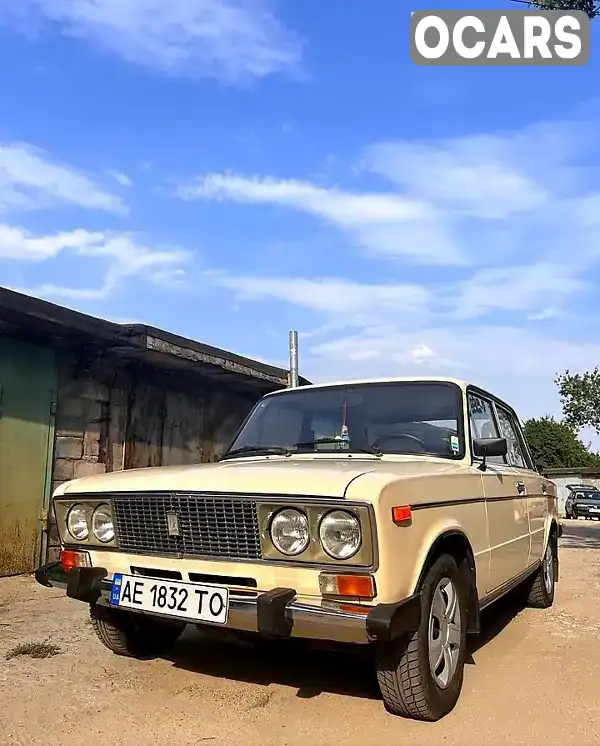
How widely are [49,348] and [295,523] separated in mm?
5348

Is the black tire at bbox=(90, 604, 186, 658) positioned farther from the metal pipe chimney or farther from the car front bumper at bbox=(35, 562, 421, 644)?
the metal pipe chimney

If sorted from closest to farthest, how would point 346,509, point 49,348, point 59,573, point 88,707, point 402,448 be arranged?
point 346,509
point 88,707
point 59,573
point 402,448
point 49,348

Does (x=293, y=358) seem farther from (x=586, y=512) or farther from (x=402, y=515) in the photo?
(x=586, y=512)

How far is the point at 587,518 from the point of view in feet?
100

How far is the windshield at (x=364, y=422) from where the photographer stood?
4309 millimetres

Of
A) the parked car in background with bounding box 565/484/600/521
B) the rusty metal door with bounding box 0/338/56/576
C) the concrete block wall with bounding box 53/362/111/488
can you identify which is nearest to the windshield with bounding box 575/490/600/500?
the parked car in background with bounding box 565/484/600/521

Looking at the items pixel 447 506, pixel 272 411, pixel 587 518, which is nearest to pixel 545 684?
pixel 447 506

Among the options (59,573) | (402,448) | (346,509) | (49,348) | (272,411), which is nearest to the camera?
(346,509)

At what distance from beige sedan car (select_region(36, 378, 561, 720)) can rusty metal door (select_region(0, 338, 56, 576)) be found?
11.0 feet

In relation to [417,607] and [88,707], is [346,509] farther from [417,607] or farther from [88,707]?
[88,707]

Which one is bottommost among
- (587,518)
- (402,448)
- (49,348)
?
(587,518)

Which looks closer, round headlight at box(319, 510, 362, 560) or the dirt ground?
round headlight at box(319, 510, 362, 560)

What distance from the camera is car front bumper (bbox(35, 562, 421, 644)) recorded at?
2.85m
